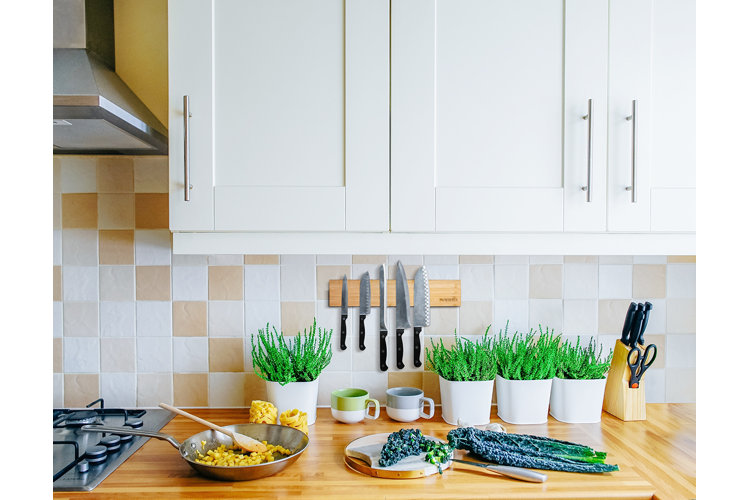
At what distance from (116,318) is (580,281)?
1.51 metres

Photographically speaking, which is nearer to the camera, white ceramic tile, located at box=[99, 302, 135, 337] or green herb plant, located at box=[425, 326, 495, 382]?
green herb plant, located at box=[425, 326, 495, 382]

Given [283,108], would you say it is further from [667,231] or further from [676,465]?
[676,465]

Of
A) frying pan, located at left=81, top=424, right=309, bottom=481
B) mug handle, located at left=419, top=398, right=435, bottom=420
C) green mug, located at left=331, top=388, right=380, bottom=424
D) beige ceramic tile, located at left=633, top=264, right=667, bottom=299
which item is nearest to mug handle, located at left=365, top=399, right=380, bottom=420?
green mug, located at left=331, top=388, right=380, bottom=424

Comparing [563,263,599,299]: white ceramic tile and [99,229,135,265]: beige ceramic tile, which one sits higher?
[99,229,135,265]: beige ceramic tile

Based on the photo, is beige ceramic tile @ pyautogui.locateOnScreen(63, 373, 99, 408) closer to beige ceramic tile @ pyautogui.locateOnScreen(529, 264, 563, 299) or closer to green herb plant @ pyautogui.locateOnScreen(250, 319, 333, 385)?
green herb plant @ pyautogui.locateOnScreen(250, 319, 333, 385)

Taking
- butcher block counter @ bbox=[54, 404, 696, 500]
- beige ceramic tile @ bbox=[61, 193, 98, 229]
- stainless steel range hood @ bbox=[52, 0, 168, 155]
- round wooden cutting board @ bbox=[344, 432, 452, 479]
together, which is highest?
stainless steel range hood @ bbox=[52, 0, 168, 155]

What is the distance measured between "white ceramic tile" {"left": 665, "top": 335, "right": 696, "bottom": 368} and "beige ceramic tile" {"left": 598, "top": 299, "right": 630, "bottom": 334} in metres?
0.18

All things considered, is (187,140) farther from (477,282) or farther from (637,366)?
(637,366)

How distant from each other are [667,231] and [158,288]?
1.49m

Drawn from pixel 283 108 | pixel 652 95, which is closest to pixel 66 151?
pixel 283 108

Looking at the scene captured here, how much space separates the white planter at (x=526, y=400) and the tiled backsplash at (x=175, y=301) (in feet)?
0.85

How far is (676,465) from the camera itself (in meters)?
1.19

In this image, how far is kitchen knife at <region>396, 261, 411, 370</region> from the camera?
1.62 metres

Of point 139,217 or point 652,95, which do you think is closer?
point 652,95
